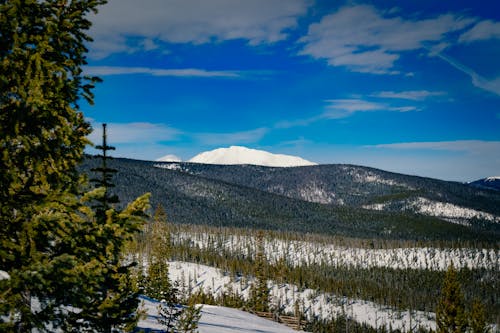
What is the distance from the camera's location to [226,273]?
507ft

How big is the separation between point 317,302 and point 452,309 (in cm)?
10485

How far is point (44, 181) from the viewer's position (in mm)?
7684

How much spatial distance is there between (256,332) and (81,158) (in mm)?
30002

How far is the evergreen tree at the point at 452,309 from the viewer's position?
1631 inches

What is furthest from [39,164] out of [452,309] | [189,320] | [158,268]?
[158,268]

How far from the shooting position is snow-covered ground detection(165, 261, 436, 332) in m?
132

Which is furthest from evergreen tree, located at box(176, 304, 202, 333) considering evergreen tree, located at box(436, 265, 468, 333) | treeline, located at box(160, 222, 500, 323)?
treeline, located at box(160, 222, 500, 323)

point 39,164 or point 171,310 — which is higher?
point 39,164

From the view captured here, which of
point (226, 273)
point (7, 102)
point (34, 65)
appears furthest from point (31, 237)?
point (226, 273)

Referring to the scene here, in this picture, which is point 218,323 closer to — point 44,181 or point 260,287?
point 260,287

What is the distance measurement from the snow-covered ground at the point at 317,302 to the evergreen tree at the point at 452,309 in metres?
88.1

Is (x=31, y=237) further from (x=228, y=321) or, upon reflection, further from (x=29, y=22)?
(x=228, y=321)

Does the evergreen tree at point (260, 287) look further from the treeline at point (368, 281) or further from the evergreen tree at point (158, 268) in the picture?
the treeline at point (368, 281)

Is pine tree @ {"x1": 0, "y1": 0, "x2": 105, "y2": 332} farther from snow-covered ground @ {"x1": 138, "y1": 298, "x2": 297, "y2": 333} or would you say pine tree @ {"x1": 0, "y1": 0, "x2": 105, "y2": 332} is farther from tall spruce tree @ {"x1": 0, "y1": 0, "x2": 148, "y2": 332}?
snow-covered ground @ {"x1": 138, "y1": 298, "x2": 297, "y2": 333}
